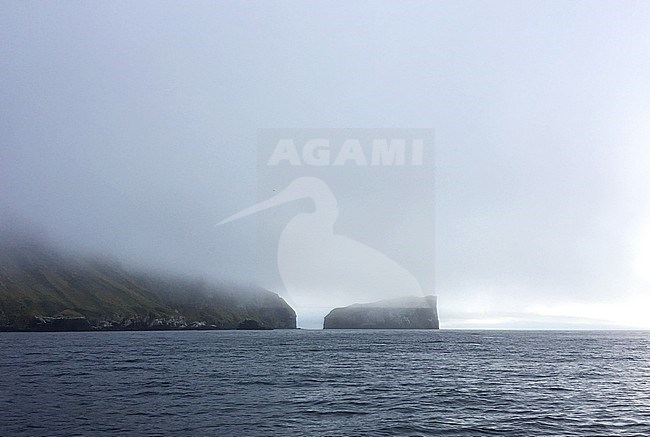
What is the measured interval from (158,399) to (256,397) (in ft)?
28.2

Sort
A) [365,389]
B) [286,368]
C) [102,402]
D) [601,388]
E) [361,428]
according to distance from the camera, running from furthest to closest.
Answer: [286,368] < [601,388] < [365,389] < [102,402] < [361,428]

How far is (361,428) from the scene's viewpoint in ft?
106

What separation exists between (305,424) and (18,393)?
28801mm

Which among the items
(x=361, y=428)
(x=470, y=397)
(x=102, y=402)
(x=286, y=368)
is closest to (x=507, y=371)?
(x=470, y=397)

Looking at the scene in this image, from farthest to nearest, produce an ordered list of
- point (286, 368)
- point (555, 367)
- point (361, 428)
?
point (555, 367)
point (286, 368)
point (361, 428)

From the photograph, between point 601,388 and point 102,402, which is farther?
point 601,388

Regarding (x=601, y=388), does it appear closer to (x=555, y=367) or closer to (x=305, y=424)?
(x=555, y=367)

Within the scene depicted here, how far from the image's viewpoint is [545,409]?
40.9m

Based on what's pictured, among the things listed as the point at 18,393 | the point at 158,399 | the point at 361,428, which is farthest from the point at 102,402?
the point at 361,428

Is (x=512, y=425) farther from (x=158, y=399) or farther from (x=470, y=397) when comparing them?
(x=158, y=399)

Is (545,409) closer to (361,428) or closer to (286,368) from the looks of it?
(361,428)

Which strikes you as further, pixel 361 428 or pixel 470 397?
pixel 470 397

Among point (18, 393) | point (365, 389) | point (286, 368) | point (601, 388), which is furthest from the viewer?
point (286, 368)

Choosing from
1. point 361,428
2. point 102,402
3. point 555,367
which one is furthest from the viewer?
point 555,367
